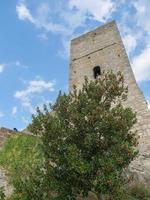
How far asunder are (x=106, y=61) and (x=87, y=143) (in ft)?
49.2

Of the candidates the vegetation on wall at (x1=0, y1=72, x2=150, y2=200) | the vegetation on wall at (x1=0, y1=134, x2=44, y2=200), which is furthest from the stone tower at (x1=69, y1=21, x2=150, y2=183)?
the vegetation on wall at (x1=0, y1=72, x2=150, y2=200)

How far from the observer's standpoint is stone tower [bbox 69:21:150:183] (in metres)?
20.1

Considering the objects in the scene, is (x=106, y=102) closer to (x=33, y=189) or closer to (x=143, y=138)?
(x=33, y=189)

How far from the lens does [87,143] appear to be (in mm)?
9773

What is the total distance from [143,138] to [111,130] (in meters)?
9.60

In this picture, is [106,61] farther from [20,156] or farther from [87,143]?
[87,143]

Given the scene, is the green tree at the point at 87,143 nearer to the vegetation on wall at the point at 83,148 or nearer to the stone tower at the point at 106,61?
the vegetation on wall at the point at 83,148

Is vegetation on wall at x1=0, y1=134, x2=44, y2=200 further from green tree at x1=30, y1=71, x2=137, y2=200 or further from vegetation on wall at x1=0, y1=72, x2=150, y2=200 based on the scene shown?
green tree at x1=30, y1=71, x2=137, y2=200

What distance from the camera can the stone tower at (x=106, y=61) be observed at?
65.8 feet

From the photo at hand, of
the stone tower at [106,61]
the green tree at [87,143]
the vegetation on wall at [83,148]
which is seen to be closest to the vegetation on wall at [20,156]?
the vegetation on wall at [83,148]

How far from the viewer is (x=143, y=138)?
759 inches

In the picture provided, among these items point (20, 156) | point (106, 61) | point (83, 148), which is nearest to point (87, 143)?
point (83, 148)

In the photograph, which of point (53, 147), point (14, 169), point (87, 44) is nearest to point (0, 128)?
point (14, 169)

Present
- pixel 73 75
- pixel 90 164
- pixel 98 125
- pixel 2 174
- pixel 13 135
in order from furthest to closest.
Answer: pixel 73 75, pixel 13 135, pixel 2 174, pixel 98 125, pixel 90 164
